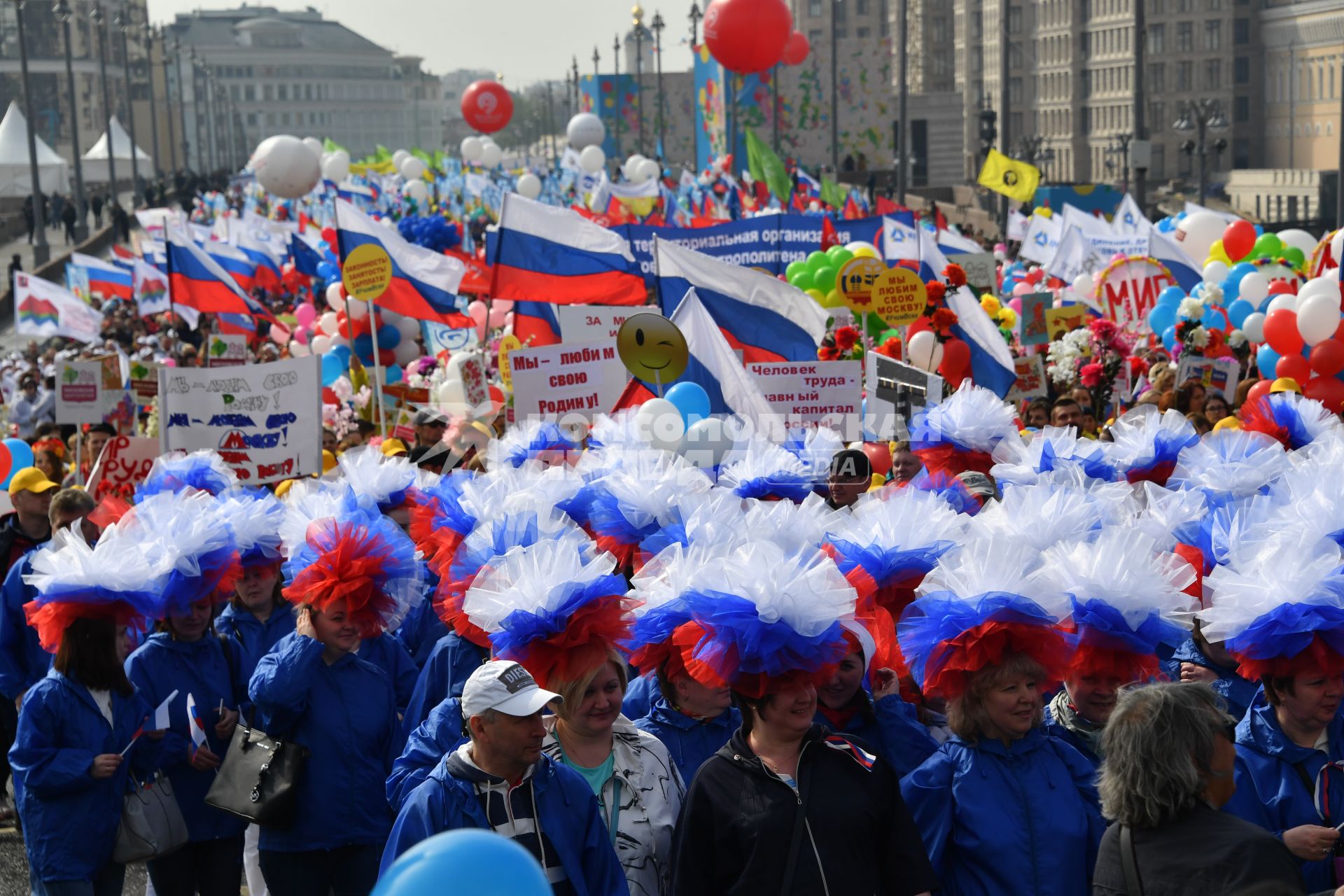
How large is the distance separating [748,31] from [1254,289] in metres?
13.4

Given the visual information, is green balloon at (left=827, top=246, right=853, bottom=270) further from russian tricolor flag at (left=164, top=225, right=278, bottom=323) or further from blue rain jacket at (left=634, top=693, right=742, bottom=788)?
blue rain jacket at (left=634, top=693, right=742, bottom=788)

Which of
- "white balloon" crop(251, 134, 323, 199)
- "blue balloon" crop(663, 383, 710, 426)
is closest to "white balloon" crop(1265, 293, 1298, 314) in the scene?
"blue balloon" crop(663, 383, 710, 426)

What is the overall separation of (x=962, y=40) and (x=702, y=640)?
97.6 meters

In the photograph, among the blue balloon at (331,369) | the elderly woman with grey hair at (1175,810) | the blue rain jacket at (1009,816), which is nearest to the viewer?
the elderly woman with grey hair at (1175,810)

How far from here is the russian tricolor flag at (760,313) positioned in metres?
12.2

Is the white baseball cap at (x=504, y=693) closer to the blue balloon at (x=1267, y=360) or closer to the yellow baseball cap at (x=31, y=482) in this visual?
the yellow baseball cap at (x=31, y=482)

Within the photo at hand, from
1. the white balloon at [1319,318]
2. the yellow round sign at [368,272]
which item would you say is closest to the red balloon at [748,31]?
the yellow round sign at [368,272]

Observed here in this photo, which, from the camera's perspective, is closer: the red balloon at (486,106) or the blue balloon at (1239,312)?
the blue balloon at (1239,312)

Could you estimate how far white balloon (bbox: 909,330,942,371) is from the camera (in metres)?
12.3

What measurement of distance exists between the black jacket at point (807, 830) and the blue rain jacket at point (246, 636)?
242 cm

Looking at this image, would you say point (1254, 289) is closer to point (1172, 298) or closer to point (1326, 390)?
point (1172, 298)

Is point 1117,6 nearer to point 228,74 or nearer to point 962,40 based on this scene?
point 962,40

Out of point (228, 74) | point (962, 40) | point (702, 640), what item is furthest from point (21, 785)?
point (228, 74)

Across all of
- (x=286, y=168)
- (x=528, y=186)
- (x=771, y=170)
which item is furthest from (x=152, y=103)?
(x=286, y=168)
